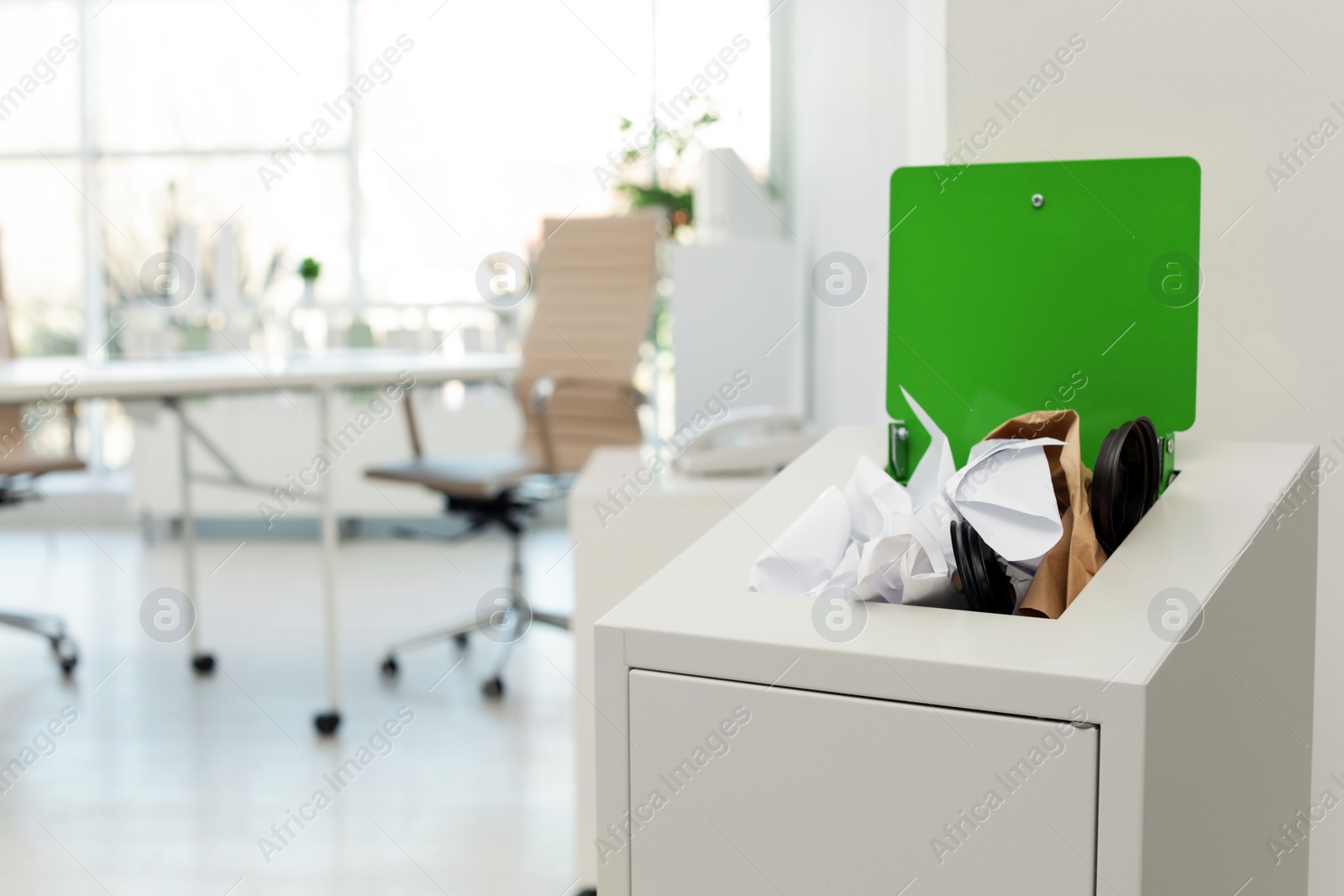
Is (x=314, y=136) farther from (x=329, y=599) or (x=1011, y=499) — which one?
(x=1011, y=499)

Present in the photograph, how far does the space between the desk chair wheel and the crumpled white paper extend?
275cm

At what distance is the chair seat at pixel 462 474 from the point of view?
2.96 meters

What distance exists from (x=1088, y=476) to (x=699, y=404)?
2163mm

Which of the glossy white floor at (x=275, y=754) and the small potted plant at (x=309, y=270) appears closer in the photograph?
the glossy white floor at (x=275, y=754)

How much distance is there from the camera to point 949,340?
3.93 ft

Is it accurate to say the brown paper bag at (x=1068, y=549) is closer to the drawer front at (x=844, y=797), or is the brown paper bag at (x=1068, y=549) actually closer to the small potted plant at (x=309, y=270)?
the drawer front at (x=844, y=797)

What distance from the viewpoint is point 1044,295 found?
1156 millimetres

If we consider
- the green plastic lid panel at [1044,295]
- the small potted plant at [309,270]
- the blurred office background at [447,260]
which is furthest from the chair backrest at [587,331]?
A: the green plastic lid panel at [1044,295]

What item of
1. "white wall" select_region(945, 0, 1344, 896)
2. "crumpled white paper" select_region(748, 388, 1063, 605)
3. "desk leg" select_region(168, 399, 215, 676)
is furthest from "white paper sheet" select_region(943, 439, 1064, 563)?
"desk leg" select_region(168, 399, 215, 676)

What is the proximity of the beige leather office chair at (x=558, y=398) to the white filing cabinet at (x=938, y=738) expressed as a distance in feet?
7.12

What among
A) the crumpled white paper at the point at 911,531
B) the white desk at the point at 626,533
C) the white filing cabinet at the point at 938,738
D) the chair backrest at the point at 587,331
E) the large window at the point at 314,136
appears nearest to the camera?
the white filing cabinet at the point at 938,738

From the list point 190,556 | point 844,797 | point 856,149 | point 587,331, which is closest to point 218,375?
point 190,556

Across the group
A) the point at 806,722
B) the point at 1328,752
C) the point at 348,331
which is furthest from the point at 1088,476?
the point at 348,331

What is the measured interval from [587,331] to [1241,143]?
2.13m
